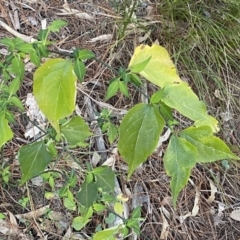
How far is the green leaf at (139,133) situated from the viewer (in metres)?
0.71

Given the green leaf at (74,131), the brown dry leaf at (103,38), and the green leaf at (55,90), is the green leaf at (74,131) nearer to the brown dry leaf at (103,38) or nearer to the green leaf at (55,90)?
the green leaf at (55,90)

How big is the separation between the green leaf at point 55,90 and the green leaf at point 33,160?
13.0 inches

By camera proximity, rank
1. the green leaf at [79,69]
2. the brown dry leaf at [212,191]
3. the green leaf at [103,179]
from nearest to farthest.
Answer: the green leaf at [79,69] < the green leaf at [103,179] < the brown dry leaf at [212,191]

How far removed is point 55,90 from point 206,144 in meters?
0.27

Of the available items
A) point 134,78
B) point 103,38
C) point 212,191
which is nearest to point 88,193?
point 134,78

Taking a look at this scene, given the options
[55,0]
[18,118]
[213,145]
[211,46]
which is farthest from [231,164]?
[213,145]

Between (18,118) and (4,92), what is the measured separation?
23.5 inches

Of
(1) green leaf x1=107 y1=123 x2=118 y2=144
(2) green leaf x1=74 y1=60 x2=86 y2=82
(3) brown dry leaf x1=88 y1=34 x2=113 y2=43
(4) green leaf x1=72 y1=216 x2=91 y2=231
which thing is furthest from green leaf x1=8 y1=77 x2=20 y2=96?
(3) brown dry leaf x1=88 y1=34 x2=113 y2=43

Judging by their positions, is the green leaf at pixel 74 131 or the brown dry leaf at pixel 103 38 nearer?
the green leaf at pixel 74 131

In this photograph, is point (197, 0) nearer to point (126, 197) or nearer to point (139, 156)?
point (126, 197)

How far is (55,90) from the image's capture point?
72cm

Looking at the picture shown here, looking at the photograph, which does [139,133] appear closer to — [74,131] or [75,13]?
[74,131]

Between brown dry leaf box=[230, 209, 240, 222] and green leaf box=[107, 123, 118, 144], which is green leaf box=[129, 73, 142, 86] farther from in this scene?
brown dry leaf box=[230, 209, 240, 222]

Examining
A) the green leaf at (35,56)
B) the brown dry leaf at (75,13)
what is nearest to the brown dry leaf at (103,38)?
the brown dry leaf at (75,13)
